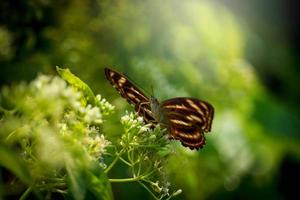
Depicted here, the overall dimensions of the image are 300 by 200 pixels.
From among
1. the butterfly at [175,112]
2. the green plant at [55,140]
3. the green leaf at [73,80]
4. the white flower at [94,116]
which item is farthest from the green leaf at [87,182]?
the butterfly at [175,112]

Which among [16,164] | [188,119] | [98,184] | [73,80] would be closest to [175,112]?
[188,119]

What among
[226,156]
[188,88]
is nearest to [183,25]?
[188,88]

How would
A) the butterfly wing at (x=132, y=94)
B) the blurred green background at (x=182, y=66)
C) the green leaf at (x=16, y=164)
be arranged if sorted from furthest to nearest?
the blurred green background at (x=182, y=66)
the butterfly wing at (x=132, y=94)
the green leaf at (x=16, y=164)

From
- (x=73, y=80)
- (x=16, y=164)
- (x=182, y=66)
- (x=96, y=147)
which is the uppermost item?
(x=182, y=66)

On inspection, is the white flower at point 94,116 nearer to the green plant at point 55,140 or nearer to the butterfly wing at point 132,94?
the green plant at point 55,140

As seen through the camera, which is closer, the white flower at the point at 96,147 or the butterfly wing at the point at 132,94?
the white flower at the point at 96,147

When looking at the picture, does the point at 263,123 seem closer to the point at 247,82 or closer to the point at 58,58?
the point at 247,82

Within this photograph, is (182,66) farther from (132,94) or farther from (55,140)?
(55,140)
